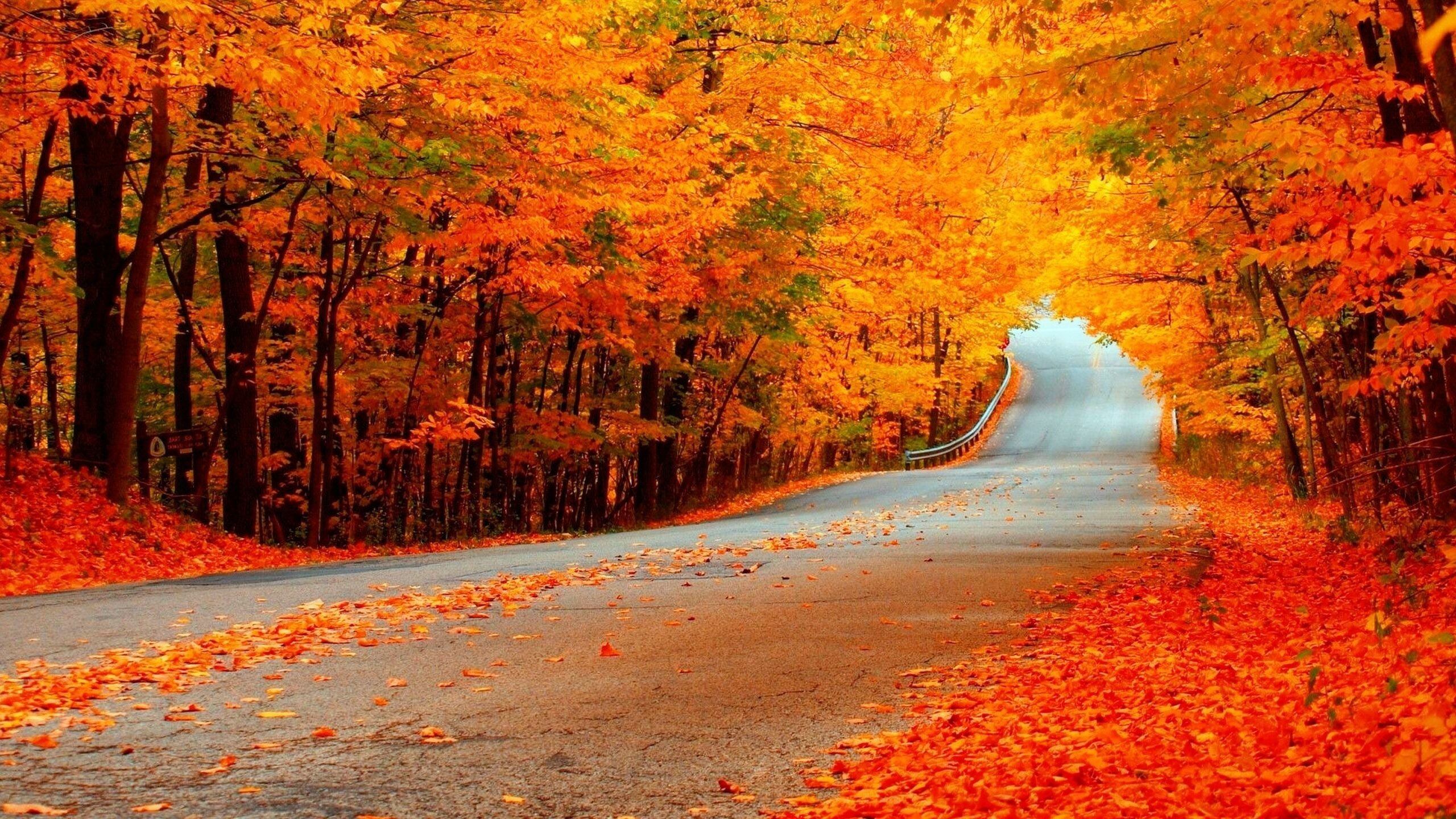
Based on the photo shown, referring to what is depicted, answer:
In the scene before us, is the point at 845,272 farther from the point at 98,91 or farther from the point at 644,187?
the point at 98,91

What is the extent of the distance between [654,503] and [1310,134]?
728 inches

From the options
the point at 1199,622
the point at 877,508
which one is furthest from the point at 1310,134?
the point at 877,508

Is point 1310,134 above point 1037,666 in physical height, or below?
above

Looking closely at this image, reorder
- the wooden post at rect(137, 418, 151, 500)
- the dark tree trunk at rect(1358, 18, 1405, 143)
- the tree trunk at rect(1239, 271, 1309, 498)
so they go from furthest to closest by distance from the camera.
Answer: the tree trunk at rect(1239, 271, 1309, 498)
the wooden post at rect(137, 418, 151, 500)
the dark tree trunk at rect(1358, 18, 1405, 143)

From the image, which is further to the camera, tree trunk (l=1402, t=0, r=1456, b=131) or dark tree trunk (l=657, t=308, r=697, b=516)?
dark tree trunk (l=657, t=308, r=697, b=516)

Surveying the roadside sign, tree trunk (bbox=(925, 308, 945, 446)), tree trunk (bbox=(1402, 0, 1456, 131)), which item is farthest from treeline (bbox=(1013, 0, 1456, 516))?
tree trunk (bbox=(925, 308, 945, 446))

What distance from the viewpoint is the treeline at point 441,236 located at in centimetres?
1420

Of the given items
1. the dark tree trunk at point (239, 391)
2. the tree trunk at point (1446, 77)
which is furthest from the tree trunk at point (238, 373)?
the tree trunk at point (1446, 77)

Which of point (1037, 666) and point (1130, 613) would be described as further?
point (1130, 613)

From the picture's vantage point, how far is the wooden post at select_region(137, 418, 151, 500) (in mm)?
17422

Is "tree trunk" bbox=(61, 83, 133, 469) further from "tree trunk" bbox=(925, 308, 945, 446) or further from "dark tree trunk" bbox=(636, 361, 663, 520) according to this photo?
"tree trunk" bbox=(925, 308, 945, 446)

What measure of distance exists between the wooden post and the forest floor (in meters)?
0.43

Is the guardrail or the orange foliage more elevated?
the guardrail

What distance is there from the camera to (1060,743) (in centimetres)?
540
